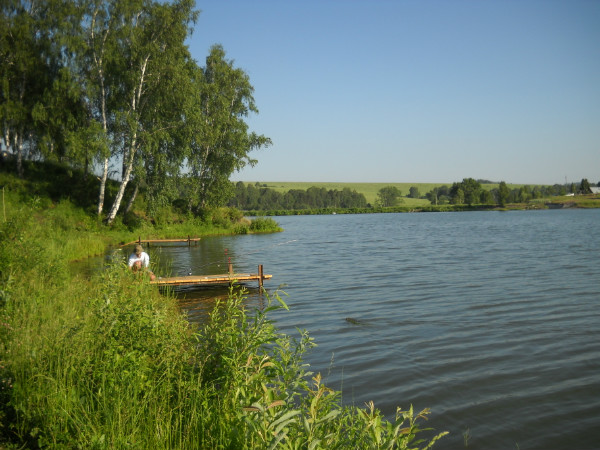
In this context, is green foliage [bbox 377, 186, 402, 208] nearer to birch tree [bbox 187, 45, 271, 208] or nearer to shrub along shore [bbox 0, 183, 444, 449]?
birch tree [bbox 187, 45, 271, 208]

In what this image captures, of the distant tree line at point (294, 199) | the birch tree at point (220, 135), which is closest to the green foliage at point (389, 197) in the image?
the distant tree line at point (294, 199)

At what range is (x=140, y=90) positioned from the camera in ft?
99.7

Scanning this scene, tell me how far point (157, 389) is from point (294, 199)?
6300 inches

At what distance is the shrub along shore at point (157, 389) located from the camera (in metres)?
3.59

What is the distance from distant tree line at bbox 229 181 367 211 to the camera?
510 ft

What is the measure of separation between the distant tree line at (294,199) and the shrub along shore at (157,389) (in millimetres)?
146735

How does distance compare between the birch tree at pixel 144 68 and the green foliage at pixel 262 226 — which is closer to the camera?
the birch tree at pixel 144 68

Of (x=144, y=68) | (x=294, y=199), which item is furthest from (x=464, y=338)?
(x=294, y=199)

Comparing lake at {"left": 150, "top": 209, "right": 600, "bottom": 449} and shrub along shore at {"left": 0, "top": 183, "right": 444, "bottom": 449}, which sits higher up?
shrub along shore at {"left": 0, "top": 183, "right": 444, "bottom": 449}

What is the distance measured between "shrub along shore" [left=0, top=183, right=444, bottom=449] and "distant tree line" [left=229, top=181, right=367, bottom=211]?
481 feet

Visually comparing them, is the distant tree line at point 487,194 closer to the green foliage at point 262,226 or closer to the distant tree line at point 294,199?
the distant tree line at point 294,199

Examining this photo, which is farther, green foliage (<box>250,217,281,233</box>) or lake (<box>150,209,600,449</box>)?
green foliage (<box>250,217,281,233</box>)

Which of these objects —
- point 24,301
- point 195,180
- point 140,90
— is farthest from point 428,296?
point 195,180

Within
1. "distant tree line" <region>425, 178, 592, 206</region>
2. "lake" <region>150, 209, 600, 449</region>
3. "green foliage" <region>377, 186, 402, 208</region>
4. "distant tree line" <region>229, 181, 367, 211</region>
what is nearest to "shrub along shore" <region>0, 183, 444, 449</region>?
"lake" <region>150, 209, 600, 449</region>
